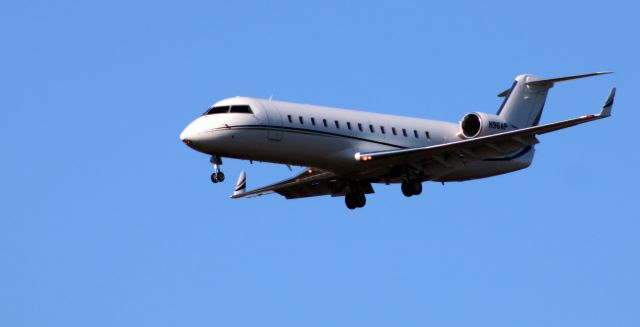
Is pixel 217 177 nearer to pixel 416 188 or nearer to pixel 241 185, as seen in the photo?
pixel 416 188

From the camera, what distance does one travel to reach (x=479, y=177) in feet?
129

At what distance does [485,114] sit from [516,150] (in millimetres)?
1356

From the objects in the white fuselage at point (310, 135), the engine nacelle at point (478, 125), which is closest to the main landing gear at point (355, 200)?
the white fuselage at point (310, 135)

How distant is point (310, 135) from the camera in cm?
3497

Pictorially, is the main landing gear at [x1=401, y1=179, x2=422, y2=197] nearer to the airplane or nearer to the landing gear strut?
the airplane

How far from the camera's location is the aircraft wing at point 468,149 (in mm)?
35375

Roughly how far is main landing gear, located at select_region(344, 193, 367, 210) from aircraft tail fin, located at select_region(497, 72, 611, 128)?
4887 millimetres

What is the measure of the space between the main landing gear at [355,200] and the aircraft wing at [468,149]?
2.11m

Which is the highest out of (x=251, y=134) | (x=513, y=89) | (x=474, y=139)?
(x=513, y=89)

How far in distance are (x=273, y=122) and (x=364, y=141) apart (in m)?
2.89

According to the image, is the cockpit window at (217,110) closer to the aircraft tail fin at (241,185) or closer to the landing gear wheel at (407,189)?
the landing gear wheel at (407,189)

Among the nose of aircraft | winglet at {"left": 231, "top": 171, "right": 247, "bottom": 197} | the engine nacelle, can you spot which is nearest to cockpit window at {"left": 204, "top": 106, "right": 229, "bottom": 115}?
the nose of aircraft

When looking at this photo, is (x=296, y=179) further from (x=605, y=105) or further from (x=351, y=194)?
(x=605, y=105)

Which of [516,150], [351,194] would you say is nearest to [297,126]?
[351,194]
